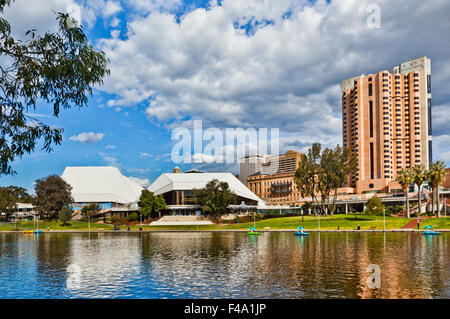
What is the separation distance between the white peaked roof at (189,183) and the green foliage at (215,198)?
14198 mm

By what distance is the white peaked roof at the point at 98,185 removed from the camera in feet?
575

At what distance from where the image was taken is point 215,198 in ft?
438

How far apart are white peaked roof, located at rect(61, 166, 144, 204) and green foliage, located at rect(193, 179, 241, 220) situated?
185 ft

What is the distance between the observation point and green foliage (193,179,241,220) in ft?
436

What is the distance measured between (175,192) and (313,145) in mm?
59323

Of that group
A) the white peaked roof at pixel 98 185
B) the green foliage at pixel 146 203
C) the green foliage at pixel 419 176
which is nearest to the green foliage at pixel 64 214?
the green foliage at pixel 146 203

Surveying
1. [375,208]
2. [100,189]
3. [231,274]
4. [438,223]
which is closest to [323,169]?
[375,208]

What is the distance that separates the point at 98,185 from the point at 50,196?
46668 mm

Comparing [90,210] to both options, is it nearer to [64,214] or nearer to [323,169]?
[64,214]

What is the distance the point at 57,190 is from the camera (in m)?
140

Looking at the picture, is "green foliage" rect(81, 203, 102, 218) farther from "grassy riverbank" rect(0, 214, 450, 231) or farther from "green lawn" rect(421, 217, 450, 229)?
"green lawn" rect(421, 217, 450, 229)

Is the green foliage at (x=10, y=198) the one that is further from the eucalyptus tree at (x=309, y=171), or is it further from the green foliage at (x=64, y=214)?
the eucalyptus tree at (x=309, y=171)

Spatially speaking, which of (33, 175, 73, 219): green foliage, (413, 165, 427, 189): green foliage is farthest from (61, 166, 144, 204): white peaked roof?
(413, 165, 427, 189): green foliage

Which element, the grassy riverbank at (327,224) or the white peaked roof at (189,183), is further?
the white peaked roof at (189,183)
